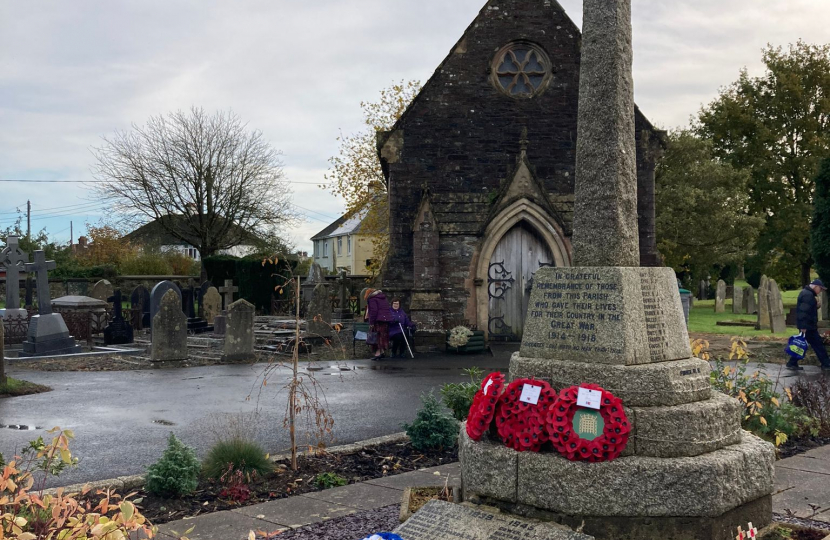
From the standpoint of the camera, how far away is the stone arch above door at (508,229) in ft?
58.9

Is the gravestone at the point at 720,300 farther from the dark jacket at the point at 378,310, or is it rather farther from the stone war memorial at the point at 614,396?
the stone war memorial at the point at 614,396

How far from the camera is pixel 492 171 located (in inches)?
719

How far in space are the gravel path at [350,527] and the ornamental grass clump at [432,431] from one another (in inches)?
73.8

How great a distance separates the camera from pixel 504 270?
61.1 feet

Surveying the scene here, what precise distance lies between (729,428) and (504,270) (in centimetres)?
1390

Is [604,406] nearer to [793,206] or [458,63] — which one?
[458,63]

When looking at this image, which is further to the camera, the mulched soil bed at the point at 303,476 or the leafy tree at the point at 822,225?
the leafy tree at the point at 822,225

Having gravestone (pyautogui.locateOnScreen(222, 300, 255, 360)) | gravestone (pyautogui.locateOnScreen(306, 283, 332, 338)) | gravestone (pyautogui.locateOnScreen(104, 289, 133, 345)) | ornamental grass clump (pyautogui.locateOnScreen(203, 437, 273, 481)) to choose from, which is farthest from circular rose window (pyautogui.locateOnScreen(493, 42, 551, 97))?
ornamental grass clump (pyautogui.locateOnScreen(203, 437, 273, 481))

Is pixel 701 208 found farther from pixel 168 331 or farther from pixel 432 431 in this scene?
pixel 432 431

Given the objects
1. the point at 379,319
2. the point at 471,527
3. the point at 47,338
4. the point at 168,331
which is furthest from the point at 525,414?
the point at 47,338

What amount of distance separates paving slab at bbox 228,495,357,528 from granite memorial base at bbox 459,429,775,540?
1239mm

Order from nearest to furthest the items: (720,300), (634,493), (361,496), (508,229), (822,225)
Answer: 1. (634,493)
2. (361,496)
3. (508,229)
4. (822,225)
5. (720,300)

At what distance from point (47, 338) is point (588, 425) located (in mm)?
16101

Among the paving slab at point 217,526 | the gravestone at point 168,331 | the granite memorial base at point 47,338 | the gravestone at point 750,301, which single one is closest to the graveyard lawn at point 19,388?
the gravestone at point 168,331
